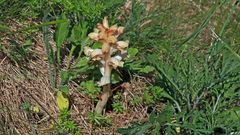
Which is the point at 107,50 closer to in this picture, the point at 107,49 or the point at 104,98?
the point at 107,49

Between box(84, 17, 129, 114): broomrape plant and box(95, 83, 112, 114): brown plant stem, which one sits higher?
box(84, 17, 129, 114): broomrape plant

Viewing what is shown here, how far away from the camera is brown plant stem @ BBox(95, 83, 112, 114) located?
257 centimetres

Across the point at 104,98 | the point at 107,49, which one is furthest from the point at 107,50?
the point at 104,98

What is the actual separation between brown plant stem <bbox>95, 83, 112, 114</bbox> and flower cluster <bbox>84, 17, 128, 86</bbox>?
0.05 m

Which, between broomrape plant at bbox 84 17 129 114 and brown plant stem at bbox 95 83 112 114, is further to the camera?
brown plant stem at bbox 95 83 112 114

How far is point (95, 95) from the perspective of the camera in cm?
263

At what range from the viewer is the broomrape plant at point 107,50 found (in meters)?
2.42

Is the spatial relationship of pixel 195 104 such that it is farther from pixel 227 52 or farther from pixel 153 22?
pixel 153 22

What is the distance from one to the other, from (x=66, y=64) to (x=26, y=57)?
187 mm

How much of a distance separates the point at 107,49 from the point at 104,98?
0.26m

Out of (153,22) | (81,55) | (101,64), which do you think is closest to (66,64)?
(81,55)

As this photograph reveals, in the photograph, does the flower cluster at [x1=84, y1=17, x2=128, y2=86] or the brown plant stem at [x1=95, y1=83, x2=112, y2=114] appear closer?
the flower cluster at [x1=84, y1=17, x2=128, y2=86]

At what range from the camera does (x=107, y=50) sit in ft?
7.97

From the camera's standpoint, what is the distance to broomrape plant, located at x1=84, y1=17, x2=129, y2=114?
2422mm
